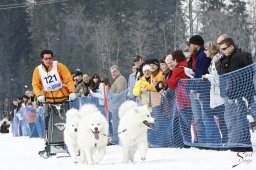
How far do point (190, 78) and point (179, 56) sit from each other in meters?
0.61

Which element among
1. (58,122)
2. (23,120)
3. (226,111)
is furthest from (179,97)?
(23,120)

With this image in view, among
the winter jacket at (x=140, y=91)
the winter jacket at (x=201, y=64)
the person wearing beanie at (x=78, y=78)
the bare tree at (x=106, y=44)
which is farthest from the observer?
the bare tree at (x=106, y=44)

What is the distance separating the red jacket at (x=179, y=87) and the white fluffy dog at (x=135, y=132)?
59.2 inches

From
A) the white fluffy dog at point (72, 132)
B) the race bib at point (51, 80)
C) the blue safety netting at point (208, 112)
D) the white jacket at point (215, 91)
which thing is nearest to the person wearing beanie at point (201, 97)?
the blue safety netting at point (208, 112)

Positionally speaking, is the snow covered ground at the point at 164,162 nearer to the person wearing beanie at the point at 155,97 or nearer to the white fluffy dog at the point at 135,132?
the white fluffy dog at the point at 135,132

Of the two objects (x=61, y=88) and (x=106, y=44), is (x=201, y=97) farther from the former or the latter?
(x=106, y=44)

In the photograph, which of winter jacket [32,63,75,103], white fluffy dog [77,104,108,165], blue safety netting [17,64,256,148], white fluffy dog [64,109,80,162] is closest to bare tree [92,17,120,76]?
blue safety netting [17,64,256,148]

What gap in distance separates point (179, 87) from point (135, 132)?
1845mm

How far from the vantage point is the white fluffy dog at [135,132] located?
896 cm

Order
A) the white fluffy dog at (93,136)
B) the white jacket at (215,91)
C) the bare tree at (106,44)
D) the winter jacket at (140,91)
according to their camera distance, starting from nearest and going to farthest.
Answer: the white fluffy dog at (93,136) < the white jacket at (215,91) < the winter jacket at (140,91) < the bare tree at (106,44)

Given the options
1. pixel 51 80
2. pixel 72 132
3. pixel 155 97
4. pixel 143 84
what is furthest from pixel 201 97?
pixel 51 80

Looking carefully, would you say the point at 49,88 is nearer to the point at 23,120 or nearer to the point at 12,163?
the point at 12,163

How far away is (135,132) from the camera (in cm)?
900

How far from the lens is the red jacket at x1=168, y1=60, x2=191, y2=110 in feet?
34.5
